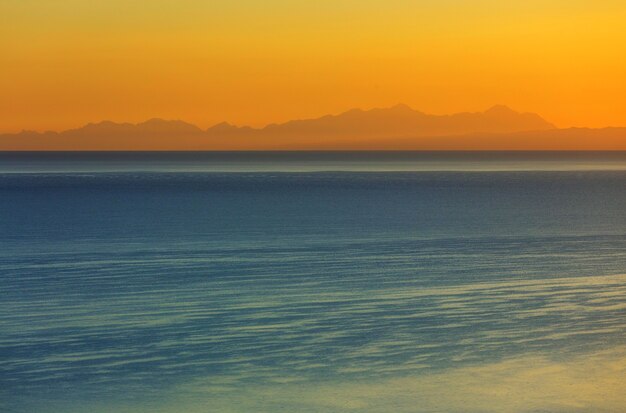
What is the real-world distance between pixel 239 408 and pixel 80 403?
1721mm

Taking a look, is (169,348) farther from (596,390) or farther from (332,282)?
(332,282)

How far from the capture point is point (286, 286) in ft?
68.1

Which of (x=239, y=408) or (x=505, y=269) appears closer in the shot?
(x=239, y=408)

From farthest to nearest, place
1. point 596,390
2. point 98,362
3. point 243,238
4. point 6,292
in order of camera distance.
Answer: point 243,238
point 6,292
point 98,362
point 596,390

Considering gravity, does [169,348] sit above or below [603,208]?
below

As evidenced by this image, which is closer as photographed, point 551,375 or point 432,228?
point 551,375

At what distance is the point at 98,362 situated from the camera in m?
13.9

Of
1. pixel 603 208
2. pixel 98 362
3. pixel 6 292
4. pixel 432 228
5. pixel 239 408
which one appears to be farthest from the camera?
pixel 603 208

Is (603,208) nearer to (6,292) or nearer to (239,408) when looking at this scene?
(6,292)

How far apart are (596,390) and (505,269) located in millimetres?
11427

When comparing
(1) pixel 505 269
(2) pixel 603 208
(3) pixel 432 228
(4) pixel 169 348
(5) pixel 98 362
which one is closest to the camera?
(5) pixel 98 362

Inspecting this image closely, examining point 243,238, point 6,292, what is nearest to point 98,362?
point 6,292

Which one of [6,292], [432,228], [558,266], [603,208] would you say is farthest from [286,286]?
[603,208]

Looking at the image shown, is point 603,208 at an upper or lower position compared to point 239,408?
upper
